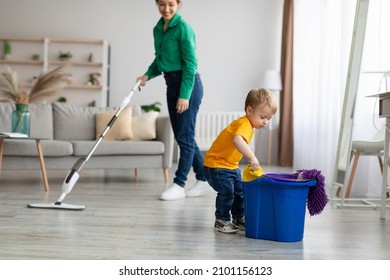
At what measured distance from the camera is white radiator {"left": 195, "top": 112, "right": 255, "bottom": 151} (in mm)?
7238

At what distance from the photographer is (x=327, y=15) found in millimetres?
5273

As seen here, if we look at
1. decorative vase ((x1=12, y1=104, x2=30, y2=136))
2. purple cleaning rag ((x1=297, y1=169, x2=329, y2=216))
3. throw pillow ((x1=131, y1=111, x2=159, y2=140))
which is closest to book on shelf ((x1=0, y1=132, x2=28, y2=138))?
decorative vase ((x1=12, y1=104, x2=30, y2=136))

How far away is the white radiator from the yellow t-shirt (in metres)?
4.72

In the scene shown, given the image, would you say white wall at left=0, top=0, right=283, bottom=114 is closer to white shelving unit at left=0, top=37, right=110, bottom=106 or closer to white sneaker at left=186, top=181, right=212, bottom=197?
white shelving unit at left=0, top=37, right=110, bottom=106

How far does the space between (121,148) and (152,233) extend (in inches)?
83.6

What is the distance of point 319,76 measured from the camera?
217 inches

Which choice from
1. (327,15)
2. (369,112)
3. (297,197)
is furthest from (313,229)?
(327,15)

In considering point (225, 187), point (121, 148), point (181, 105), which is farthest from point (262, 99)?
point (121, 148)

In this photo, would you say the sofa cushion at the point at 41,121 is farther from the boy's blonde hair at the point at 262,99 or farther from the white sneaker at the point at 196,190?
the boy's blonde hair at the point at 262,99

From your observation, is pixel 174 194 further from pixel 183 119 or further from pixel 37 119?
pixel 37 119

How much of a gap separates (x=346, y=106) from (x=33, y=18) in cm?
537

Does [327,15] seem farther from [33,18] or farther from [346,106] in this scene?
[33,18]

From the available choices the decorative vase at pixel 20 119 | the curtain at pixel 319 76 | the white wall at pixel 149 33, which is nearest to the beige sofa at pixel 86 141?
the decorative vase at pixel 20 119

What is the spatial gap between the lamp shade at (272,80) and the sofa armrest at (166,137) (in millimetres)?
2618
